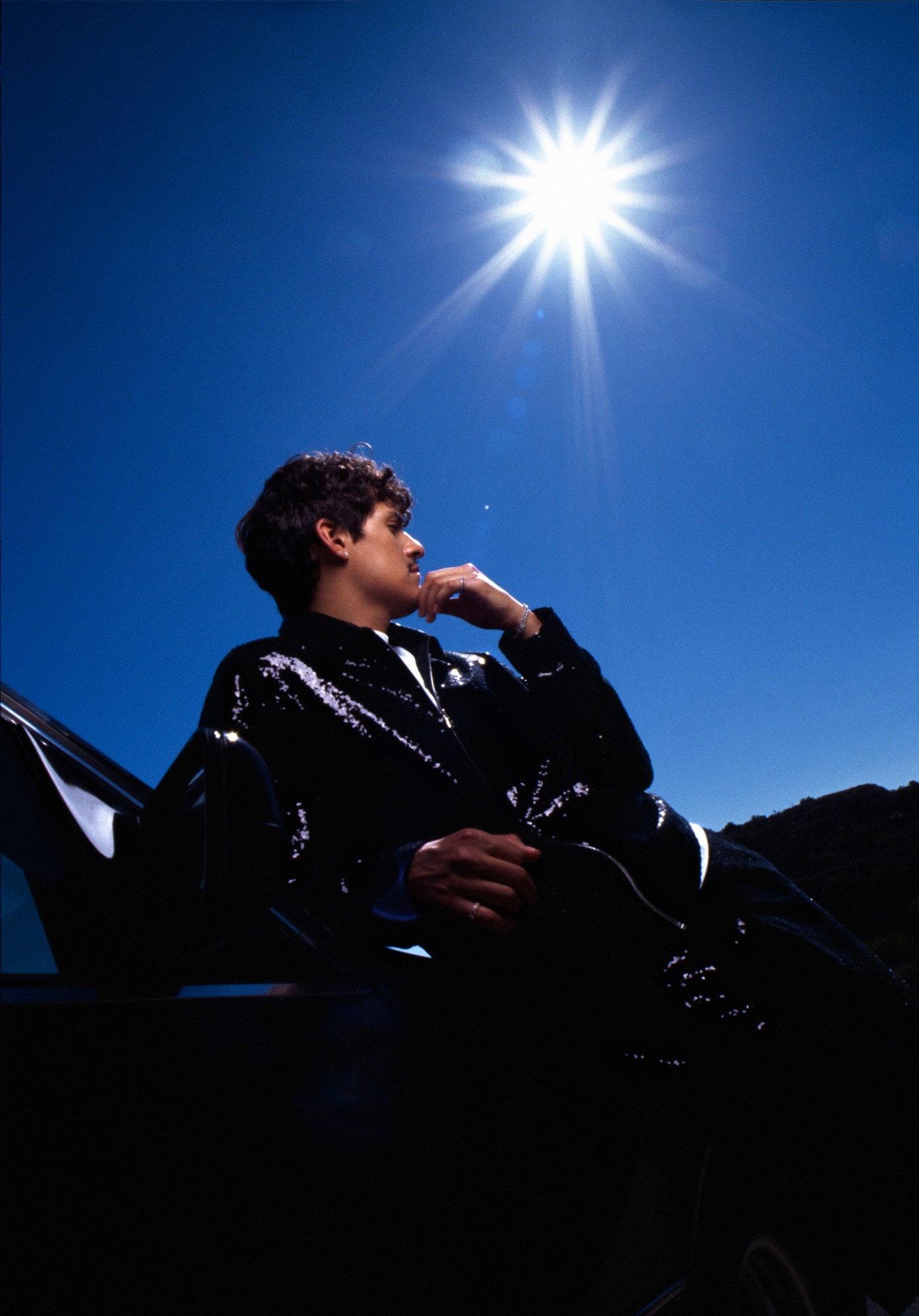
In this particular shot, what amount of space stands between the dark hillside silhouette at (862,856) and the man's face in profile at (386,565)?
36.5 feet

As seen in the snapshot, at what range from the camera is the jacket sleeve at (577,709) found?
1.54 m

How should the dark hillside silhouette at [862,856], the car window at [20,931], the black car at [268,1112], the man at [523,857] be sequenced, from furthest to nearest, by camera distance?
the dark hillside silhouette at [862,856] < the man at [523,857] < the car window at [20,931] < the black car at [268,1112]

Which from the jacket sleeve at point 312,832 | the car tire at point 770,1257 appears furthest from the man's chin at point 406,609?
the car tire at point 770,1257

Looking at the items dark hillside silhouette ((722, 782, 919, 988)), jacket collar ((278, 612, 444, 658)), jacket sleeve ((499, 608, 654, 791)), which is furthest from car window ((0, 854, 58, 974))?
dark hillside silhouette ((722, 782, 919, 988))

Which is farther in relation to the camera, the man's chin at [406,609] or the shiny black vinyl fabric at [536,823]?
the man's chin at [406,609]

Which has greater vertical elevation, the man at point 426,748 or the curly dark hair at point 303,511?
the curly dark hair at point 303,511

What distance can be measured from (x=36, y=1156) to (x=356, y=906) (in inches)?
21.5

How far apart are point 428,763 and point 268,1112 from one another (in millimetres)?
661

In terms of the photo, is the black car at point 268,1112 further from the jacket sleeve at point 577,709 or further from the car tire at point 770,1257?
the jacket sleeve at point 577,709

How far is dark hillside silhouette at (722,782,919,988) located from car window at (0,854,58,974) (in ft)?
39.4

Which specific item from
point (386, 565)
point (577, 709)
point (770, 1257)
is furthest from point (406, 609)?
point (770, 1257)

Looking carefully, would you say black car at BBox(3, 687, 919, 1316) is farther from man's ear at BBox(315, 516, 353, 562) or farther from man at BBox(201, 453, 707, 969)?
man's ear at BBox(315, 516, 353, 562)

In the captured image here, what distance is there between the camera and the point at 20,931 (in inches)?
32.4

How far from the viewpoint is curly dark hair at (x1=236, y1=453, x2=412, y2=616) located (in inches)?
78.5
